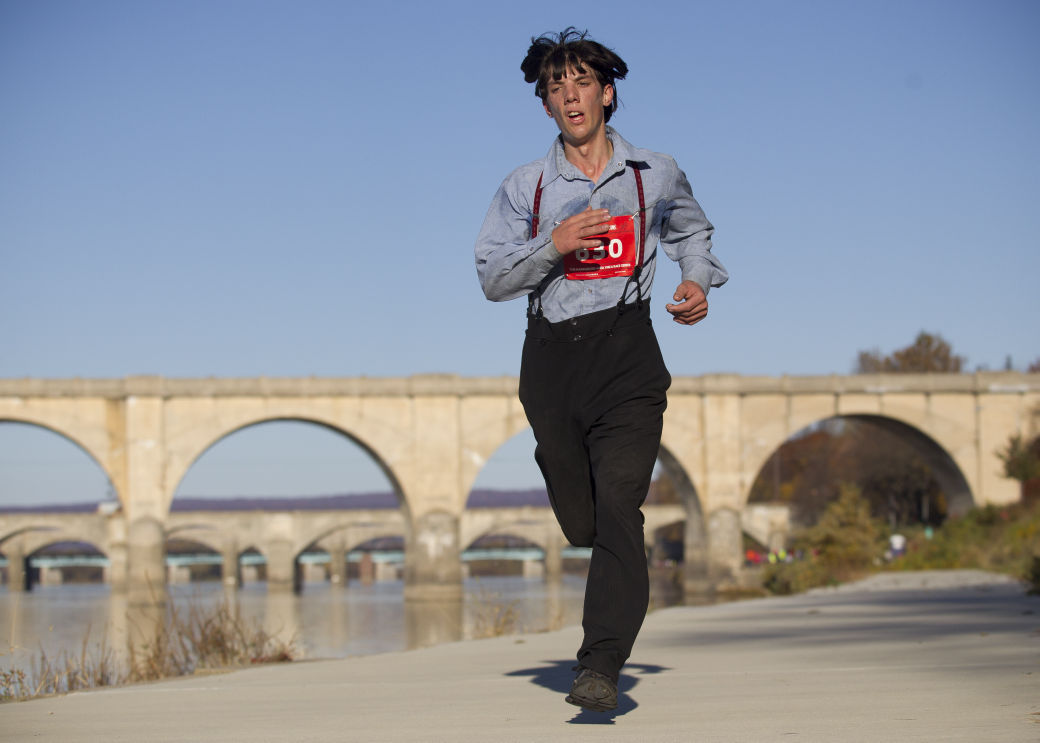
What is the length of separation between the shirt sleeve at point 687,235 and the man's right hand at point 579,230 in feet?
1.32

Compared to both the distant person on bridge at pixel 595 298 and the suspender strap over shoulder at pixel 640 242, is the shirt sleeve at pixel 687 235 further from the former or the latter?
the suspender strap over shoulder at pixel 640 242

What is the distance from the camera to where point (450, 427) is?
1432 inches

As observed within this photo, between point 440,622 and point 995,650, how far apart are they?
63.7ft

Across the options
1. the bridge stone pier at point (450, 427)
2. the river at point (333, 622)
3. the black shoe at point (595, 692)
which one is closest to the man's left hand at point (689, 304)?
the black shoe at point (595, 692)

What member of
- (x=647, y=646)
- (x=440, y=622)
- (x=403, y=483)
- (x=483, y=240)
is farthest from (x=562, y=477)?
(x=403, y=483)

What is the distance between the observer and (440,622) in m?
23.5

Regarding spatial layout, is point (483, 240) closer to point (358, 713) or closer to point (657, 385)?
point (657, 385)

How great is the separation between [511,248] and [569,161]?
14.0 inches

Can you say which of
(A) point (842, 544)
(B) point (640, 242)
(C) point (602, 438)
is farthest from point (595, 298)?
(A) point (842, 544)

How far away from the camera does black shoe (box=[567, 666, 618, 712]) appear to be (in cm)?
288

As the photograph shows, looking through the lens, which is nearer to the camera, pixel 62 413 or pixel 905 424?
pixel 62 413

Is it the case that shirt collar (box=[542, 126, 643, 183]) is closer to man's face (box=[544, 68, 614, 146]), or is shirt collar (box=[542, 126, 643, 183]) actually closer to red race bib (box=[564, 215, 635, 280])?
man's face (box=[544, 68, 614, 146])

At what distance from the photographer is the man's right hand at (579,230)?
318 cm

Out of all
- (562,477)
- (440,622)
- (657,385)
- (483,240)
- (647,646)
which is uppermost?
(483,240)
